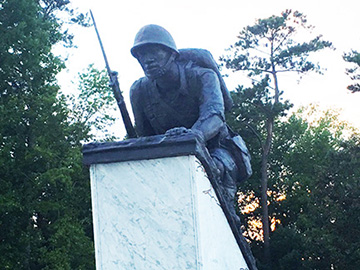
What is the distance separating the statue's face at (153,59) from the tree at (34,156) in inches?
536

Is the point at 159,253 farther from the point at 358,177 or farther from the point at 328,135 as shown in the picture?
the point at 328,135

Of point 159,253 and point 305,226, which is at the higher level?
point 305,226

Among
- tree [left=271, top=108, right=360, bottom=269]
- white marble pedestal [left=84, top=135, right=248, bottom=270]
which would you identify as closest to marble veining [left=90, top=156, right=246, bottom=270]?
white marble pedestal [left=84, top=135, right=248, bottom=270]

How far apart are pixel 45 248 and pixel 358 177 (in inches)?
437

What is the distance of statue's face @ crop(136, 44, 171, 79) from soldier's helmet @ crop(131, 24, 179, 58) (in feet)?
0.18

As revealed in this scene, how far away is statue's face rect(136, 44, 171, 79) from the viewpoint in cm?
467

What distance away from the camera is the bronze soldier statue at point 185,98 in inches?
184

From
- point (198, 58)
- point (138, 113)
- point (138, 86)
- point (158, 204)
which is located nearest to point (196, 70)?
point (198, 58)

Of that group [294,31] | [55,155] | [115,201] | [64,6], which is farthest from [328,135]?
[115,201]

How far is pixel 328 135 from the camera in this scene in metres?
33.1

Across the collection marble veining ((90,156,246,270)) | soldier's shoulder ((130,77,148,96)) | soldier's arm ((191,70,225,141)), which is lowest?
marble veining ((90,156,246,270))

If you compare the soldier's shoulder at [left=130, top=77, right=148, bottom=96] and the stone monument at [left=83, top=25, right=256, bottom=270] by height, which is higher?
the soldier's shoulder at [left=130, top=77, right=148, bottom=96]

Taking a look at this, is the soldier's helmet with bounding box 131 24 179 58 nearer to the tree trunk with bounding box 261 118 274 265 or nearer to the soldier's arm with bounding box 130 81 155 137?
the soldier's arm with bounding box 130 81 155 137

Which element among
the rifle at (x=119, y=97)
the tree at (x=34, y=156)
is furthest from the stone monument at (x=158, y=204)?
the tree at (x=34, y=156)
